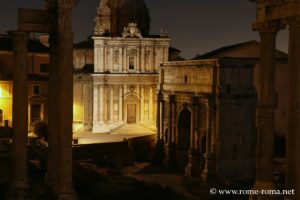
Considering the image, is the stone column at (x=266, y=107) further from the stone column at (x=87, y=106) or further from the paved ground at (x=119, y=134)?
the stone column at (x=87, y=106)

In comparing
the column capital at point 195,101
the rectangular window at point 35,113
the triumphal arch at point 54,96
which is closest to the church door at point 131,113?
the rectangular window at point 35,113

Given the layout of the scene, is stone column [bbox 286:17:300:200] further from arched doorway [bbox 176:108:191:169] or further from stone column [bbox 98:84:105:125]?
stone column [bbox 98:84:105:125]

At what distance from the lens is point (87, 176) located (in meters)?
27.6

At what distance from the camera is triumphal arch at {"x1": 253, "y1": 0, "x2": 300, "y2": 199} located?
51.0 ft

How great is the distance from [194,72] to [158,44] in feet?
49.1

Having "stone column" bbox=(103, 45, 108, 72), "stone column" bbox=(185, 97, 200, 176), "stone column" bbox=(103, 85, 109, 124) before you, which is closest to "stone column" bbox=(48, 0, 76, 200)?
"stone column" bbox=(185, 97, 200, 176)

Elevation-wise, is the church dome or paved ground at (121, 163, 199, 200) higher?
the church dome

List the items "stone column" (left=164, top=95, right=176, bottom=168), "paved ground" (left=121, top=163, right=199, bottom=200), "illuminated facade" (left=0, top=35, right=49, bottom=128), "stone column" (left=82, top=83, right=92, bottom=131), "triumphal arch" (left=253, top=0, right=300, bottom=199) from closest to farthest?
1. "triumphal arch" (left=253, top=0, right=300, bottom=199)
2. "paved ground" (left=121, top=163, right=199, bottom=200)
3. "stone column" (left=164, top=95, right=176, bottom=168)
4. "illuminated facade" (left=0, top=35, right=49, bottom=128)
5. "stone column" (left=82, top=83, right=92, bottom=131)

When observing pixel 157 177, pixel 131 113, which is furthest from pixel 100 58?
pixel 157 177

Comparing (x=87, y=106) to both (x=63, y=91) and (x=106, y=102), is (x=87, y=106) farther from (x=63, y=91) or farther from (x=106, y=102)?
(x=63, y=91)

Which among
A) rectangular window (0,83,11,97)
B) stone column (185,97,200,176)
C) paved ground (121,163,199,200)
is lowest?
paved ground (121,163,199,200)

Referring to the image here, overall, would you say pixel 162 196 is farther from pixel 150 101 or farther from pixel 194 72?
pixel 150 101

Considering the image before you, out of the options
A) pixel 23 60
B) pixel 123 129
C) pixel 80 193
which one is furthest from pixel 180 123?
pixel 23 60

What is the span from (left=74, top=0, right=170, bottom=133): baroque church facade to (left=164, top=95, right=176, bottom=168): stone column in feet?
32.8
